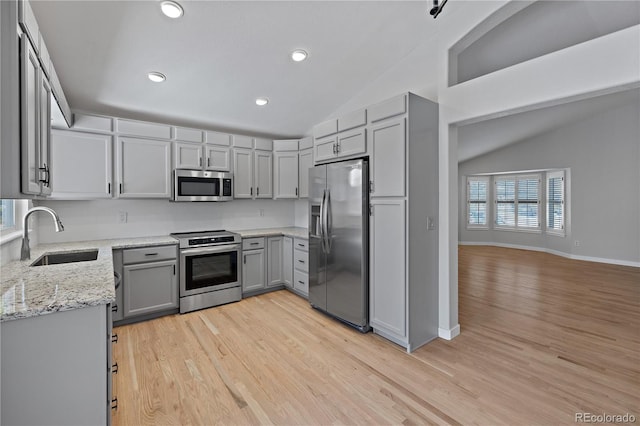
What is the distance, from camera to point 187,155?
12.5 feet

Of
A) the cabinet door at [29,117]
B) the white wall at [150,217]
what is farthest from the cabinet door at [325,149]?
the cabinet door at [29,117]

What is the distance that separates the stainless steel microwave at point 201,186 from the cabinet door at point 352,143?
67.9 inches

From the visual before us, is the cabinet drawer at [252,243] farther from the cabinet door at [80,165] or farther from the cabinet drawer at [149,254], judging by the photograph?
the cabinet door at [80,165]

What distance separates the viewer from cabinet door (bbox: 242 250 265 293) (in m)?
4.04

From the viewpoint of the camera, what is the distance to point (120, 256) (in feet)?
10.3

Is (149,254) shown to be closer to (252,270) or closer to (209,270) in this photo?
(209,270)

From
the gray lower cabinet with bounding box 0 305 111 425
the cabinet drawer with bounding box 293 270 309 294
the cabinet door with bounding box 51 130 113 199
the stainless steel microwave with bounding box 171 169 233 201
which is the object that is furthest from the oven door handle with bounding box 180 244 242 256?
the gray lower cabinet with bounding box 0 305 111 425

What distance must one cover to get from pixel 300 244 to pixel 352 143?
165cm

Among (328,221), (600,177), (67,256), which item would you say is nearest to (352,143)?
(328,221)

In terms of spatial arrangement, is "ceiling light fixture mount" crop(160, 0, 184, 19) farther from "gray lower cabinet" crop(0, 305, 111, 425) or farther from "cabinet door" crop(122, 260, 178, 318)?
"cabinet door" crop(122, 260, 178, 318)

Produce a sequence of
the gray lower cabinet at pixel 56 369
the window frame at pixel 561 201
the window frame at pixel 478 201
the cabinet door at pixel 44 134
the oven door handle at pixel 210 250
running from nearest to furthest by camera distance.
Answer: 1. the gray lower cabinet at pixel 56 369
2. the cabinet door at pixel 44 134
3. the oven door handle at pixel 210 250
4. the window frame at pixel 561 201
5. the window frame at pixel 478 201

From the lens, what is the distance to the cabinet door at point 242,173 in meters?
4.22

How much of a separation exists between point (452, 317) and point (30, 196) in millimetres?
3346

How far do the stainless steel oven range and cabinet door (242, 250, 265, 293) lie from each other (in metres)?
0.09
